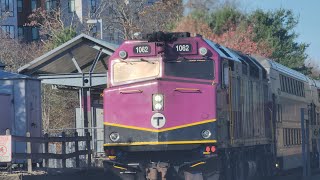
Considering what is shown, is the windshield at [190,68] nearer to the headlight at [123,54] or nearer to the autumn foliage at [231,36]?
the headlight at [123,54]

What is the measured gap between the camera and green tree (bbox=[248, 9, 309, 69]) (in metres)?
54.6

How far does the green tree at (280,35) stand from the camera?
179 ft

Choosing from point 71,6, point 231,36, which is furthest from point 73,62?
point 71,6

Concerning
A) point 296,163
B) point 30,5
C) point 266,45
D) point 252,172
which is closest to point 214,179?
point 252,172

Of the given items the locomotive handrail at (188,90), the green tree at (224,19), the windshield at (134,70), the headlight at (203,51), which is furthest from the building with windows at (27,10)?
the locomotive handrail at (188,90)

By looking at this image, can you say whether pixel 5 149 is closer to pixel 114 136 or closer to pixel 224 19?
pixel 114 136

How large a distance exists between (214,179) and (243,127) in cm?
316

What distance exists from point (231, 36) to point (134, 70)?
3616cm

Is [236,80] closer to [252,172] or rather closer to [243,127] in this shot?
[243,127]

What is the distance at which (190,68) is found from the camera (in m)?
17.5

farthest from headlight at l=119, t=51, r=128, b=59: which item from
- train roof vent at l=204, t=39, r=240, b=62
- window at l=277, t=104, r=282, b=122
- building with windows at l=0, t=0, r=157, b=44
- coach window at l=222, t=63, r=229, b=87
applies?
building with windows at l=0, t=0, r=157, b=44

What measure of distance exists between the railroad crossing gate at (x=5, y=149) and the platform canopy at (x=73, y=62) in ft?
24.5

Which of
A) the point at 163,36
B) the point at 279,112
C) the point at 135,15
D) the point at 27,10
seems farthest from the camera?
the point at 27,10

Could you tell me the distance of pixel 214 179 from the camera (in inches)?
695
